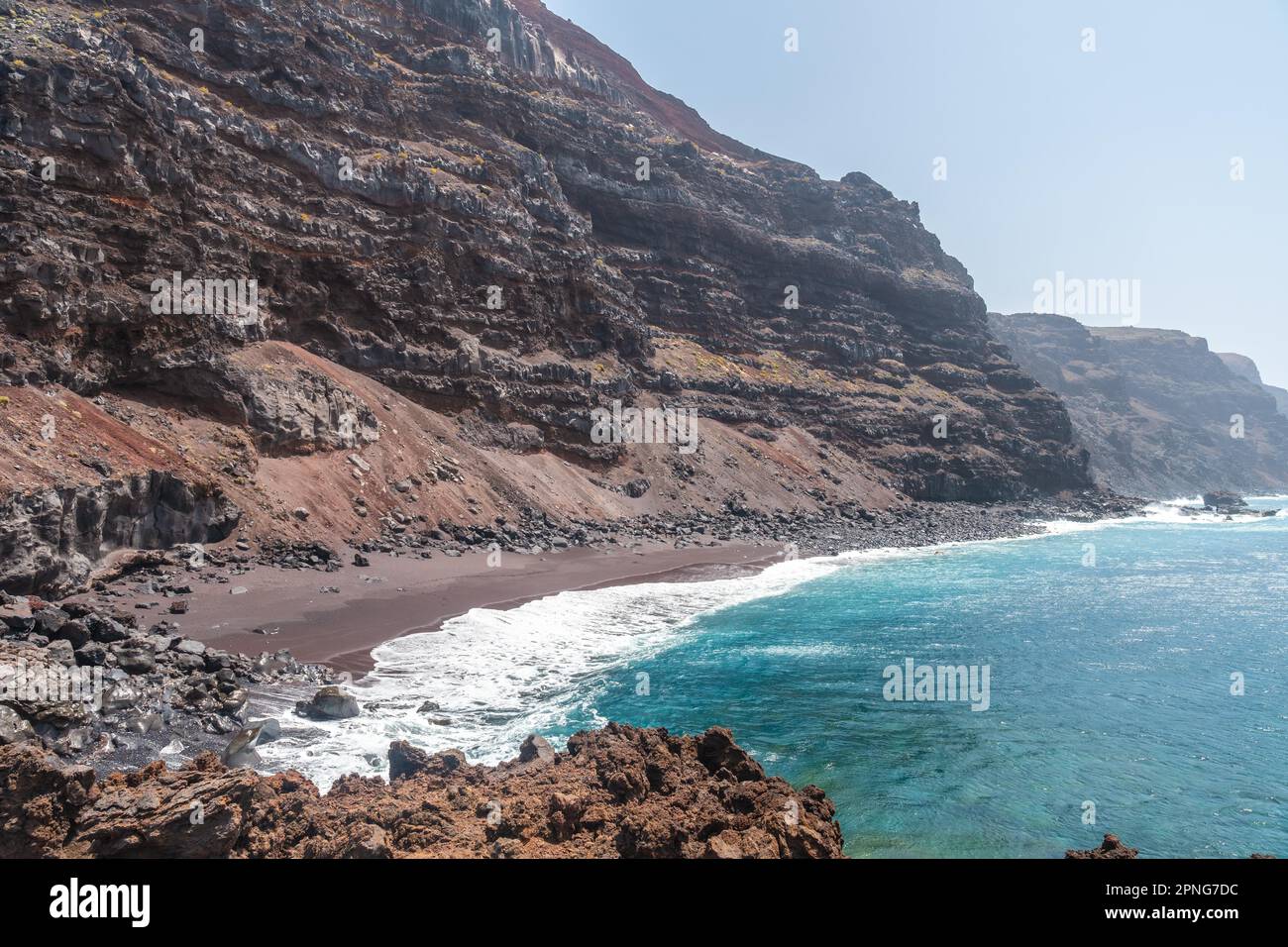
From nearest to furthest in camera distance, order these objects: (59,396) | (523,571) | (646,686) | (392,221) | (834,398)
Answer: (646,686)
(59,396)
(523,571)
(392,221)
(834,398)

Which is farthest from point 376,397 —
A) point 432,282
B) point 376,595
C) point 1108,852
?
point 1108,852

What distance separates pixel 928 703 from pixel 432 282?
47994mm

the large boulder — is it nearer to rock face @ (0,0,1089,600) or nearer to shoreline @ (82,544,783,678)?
shoreline @ (82,544,783,678)

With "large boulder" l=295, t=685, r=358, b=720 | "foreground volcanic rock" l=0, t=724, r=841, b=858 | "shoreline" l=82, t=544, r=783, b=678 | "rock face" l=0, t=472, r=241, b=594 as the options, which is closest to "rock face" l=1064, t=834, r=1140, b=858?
"foreground volcanic rock" l=0, t=724, r=841, b=858

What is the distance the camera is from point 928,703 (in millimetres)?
19547

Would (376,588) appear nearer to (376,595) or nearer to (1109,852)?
(376,595)

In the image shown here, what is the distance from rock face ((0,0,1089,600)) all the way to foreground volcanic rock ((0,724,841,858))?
61.6 ft

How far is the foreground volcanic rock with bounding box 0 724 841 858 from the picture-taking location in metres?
7.73

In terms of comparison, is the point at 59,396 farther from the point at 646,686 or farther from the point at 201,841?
the point at 201,841
